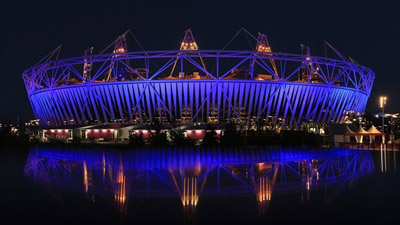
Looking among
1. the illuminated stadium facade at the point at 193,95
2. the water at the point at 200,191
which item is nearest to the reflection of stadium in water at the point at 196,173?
the water at the point at 200,191

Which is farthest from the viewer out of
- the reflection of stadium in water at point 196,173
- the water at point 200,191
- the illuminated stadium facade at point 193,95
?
the illuminated stadium facade at point 193,95

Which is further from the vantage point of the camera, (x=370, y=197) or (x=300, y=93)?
(x=300, y=93)

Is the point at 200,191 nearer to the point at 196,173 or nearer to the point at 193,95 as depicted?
the point at 196,173

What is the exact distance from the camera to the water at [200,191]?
12.1m

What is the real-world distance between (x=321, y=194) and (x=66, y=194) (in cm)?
909

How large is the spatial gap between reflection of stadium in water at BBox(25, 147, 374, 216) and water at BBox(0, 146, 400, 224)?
0.04m

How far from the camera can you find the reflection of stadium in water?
51.8 feet

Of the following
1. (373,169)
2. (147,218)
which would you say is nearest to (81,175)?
(147,218)

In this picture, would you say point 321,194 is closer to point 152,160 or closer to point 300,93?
point 152,160

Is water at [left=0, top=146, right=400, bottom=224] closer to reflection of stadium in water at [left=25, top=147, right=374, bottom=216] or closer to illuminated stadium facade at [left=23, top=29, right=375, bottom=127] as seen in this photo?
reflection of stadium in water at [left=25, top=147, right=374, bottom=216]

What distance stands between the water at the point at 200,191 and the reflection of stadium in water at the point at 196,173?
40mm

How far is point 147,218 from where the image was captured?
1192cm

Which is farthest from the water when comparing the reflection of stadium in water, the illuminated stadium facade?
the illuminated stadium facade

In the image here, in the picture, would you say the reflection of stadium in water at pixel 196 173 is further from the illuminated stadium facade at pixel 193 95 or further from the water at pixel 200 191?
the illuminated stadium facade at pixel 193 95
